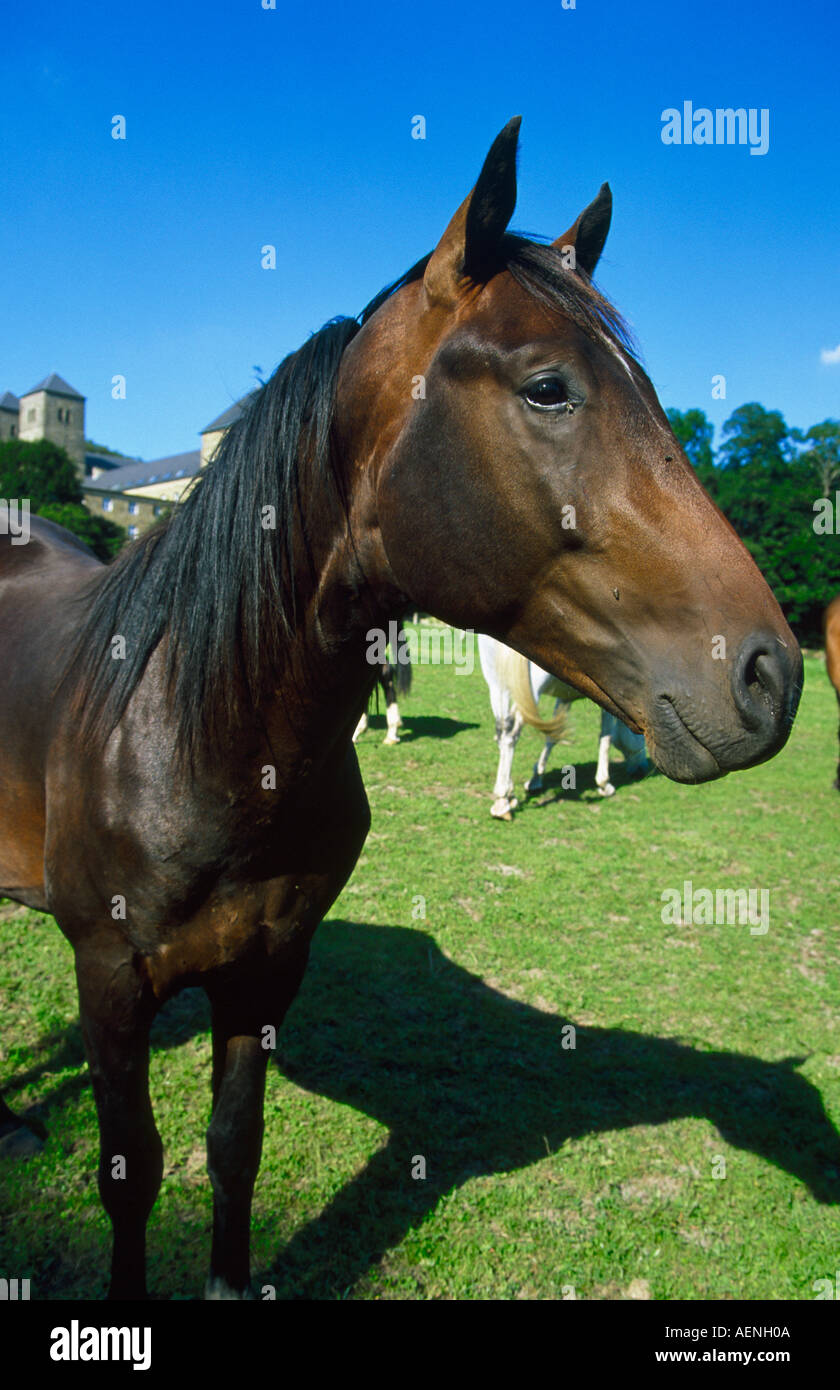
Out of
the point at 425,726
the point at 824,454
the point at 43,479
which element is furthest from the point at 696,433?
the point at 425,726

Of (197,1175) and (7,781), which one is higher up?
(7,781)

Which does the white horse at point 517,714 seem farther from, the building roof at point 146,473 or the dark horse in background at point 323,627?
the building roof at point 146,473

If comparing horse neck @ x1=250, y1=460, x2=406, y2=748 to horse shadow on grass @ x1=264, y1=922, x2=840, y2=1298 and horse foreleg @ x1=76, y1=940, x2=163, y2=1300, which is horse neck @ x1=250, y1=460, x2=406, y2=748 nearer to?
horse foreleg @ x1=76, y1=940, x2=163, y2=1300

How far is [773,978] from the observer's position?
5.18 meters

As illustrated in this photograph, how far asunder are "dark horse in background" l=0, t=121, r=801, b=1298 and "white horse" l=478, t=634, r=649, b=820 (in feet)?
16.7

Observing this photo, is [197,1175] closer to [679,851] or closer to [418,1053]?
[418,1053]

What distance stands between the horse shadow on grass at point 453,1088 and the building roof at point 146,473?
3573 inches

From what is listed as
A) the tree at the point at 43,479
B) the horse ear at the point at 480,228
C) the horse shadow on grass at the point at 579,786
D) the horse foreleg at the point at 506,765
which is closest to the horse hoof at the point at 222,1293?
the horse ear at the point at 480,228

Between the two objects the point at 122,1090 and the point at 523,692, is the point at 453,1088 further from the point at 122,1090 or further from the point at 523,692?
the point at 523,692

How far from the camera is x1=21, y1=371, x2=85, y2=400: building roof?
89625mm

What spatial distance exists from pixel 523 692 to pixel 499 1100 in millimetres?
4683

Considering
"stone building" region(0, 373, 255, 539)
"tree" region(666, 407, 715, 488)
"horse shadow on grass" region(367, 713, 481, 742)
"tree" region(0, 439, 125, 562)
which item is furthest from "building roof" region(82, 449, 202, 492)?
"horse shadow on grass" region(367, 713, 481, 742)

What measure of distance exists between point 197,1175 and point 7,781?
5.71 ft
